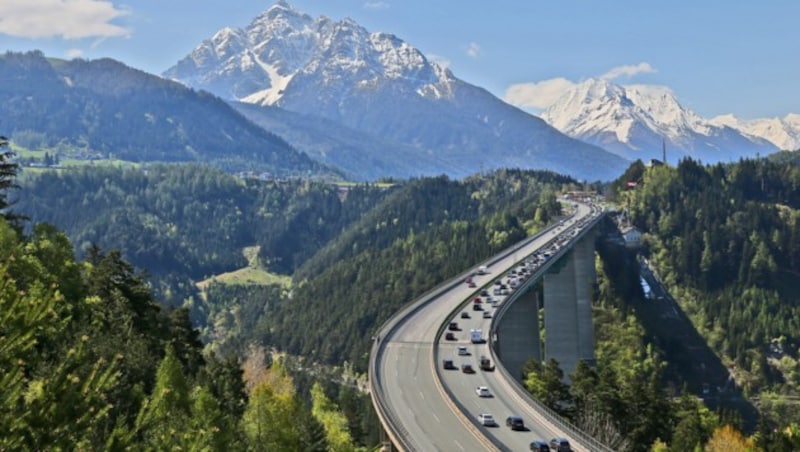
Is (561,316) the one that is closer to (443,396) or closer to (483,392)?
(483,392)

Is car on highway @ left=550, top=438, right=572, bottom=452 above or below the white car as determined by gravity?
below

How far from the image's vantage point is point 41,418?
16.1m

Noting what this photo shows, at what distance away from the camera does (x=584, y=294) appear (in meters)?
157

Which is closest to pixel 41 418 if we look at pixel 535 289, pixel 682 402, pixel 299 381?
pixel 682 402

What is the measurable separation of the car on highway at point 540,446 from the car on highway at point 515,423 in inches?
220

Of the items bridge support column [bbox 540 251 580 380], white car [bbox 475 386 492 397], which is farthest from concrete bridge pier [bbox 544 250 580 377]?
white car [bbox 475 386 492 397]

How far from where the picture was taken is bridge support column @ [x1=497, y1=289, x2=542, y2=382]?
114 m

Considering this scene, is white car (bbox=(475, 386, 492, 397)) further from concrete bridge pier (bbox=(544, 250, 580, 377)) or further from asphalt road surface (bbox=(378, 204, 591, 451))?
concrete bridge pier (bbox=(544, 250, 580, 377))

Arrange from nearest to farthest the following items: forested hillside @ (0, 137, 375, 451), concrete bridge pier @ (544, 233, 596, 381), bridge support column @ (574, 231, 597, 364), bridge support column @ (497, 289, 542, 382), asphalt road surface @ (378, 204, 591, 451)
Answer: forested hillside @ (0, 137, 375, 451) < asphalt road surface @ (378, 204, 591, 451) < bridge support column @ (497, 289, 542, 382) < concrete bridge pier @ (544, 233, 596, 381) < bridge support column @ (574, 231, 597, 364)

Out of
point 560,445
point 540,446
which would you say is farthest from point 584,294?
point 540,446

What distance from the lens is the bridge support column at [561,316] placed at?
139m

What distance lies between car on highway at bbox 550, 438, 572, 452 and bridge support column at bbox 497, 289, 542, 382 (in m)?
62.6

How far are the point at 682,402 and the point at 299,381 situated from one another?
92.3 metres

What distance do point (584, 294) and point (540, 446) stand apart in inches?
4416
